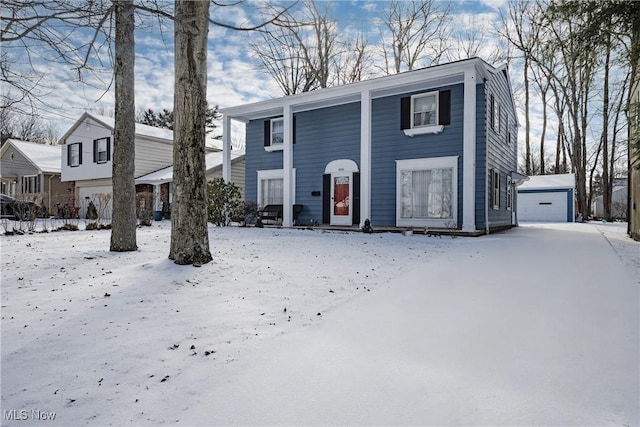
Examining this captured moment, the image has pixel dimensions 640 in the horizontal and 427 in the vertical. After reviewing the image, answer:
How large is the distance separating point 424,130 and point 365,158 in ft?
5.72

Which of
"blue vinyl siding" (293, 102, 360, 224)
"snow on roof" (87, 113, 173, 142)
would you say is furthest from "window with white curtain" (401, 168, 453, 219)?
"snow on roof" (87, 113, 173, 142)

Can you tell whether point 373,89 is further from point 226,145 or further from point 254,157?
point 226,145

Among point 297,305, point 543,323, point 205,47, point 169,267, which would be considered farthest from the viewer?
point 205,47

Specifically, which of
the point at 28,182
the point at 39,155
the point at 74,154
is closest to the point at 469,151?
the point at 74,154

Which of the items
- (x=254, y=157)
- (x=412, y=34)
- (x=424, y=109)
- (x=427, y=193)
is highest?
(x=412, y=34)

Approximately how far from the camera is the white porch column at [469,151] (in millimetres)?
9203

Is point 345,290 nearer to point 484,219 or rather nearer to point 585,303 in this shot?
point 585,303

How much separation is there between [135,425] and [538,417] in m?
1.72

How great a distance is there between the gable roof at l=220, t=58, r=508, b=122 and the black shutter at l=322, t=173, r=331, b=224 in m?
2.32

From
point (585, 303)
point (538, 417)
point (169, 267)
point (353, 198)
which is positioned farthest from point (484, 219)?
point (538, 417)

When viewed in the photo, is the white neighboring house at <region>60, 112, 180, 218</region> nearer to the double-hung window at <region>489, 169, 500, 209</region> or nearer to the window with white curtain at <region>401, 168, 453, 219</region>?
the window with white curtain at <region>401, 168, 453, 219</region>

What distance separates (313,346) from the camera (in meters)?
2.40

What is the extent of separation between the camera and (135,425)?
161 centimetres

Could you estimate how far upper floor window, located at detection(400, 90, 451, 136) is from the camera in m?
10.1
